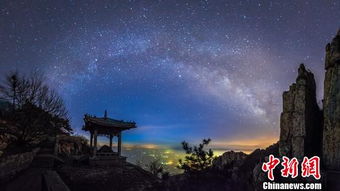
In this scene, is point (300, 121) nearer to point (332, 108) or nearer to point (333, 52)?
point (332, 108)

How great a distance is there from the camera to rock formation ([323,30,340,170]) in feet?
42.8

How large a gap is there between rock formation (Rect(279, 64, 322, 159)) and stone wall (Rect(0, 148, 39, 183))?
63.3 ft

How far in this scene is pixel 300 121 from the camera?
586 inches

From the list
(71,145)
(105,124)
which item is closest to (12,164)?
(105,124)

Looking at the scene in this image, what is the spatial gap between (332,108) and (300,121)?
1917 millimetres

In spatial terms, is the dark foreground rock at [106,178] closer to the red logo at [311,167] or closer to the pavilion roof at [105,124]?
the pavilion roof at [105,124]

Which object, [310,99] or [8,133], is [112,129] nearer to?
[8,133]

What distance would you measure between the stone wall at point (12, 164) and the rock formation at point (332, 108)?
21067 mm

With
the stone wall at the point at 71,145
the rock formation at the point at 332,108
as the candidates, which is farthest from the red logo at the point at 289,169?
the stone wall at the point at 71,145

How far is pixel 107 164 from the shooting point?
2412cm

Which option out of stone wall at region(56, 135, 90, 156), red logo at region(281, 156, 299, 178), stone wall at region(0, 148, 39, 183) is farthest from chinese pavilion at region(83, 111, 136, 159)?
red logo at region(281, 156, 299, 178)

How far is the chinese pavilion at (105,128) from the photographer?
2388 centimetres

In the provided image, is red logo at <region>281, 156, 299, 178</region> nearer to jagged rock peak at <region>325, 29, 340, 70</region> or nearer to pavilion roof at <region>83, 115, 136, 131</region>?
jagged rock peak at <region>325, 29, 340, 70</region>

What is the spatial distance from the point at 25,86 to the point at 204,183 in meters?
25.7
